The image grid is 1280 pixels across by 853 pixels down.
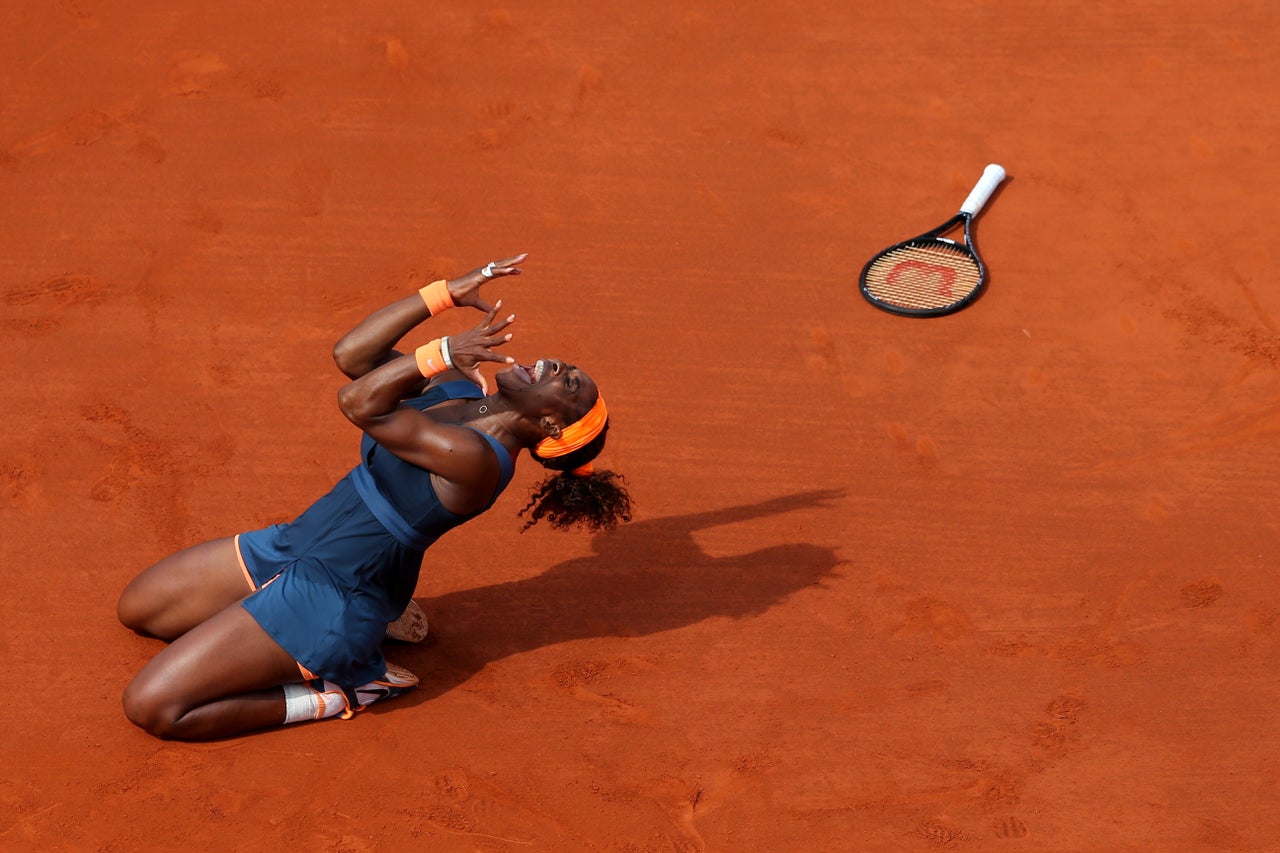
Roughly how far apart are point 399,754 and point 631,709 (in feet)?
2.97

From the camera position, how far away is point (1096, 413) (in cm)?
703

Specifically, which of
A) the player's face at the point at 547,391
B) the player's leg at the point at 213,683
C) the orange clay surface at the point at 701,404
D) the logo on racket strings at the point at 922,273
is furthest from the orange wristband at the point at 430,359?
the logo on racket strings at the point at 922,273

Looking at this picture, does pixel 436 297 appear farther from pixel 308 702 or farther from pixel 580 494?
pixel 308 702

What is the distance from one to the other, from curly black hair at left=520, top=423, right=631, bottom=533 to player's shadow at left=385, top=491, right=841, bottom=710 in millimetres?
620

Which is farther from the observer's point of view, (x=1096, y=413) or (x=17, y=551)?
(x=1096, y=413)

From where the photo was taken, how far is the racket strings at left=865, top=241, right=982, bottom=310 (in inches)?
299

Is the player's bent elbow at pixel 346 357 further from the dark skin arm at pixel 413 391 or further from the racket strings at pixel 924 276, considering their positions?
the racket strings at pixel 924 276

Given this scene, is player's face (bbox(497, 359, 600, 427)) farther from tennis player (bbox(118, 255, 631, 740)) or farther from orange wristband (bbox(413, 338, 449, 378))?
orange wristband (bbox(413, 338, 449, 378))

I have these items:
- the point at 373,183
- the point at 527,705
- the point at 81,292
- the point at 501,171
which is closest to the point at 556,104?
the point at 501,171

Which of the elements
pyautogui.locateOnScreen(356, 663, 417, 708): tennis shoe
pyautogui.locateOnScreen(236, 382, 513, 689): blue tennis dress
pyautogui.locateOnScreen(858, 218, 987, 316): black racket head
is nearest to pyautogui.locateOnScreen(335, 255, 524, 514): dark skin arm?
pyautogui.locateOnScreen(236, 382, 513, 689): blue tennis dress

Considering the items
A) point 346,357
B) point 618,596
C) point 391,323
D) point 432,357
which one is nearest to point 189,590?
point 346,357

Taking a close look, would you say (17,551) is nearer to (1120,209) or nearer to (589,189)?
(589,189)

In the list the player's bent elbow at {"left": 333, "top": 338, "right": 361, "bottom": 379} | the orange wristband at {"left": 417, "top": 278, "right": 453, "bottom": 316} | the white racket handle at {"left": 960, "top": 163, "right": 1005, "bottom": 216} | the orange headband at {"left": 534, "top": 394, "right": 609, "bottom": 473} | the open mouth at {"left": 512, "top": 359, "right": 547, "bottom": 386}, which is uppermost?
the orange wristband at {"left": 417, "top": 278, "right": 453, "bottom": 316}

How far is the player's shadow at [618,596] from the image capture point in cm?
588
